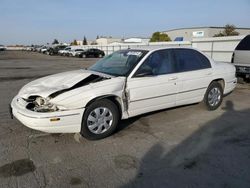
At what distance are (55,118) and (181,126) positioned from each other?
8.06ft

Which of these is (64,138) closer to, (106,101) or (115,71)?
(106,101)

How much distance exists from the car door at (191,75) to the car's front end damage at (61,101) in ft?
4.95

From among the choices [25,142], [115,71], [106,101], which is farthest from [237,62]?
[25,142]

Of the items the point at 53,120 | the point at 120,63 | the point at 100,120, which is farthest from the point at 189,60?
the point at 53,120

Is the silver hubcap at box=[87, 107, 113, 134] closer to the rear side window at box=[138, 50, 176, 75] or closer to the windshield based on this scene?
the windshield

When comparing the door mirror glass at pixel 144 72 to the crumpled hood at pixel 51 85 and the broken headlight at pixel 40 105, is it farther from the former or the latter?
the broken headlight at pixel 40 105

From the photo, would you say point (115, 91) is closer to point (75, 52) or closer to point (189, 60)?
point (189, 60)

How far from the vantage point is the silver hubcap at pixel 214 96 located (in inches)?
234

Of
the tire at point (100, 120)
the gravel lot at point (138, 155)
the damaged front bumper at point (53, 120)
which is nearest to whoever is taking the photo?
the gravel lot at point (138, 155)

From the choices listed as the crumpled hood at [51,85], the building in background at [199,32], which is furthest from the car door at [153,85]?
the building in background at [199,32]

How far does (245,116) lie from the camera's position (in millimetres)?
5547

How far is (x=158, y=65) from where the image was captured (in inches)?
195

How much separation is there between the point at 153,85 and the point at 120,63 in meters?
0.85

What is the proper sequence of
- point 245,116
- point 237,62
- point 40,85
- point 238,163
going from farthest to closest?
point 237,62
point 245,116
point 40,85
point 238,163
